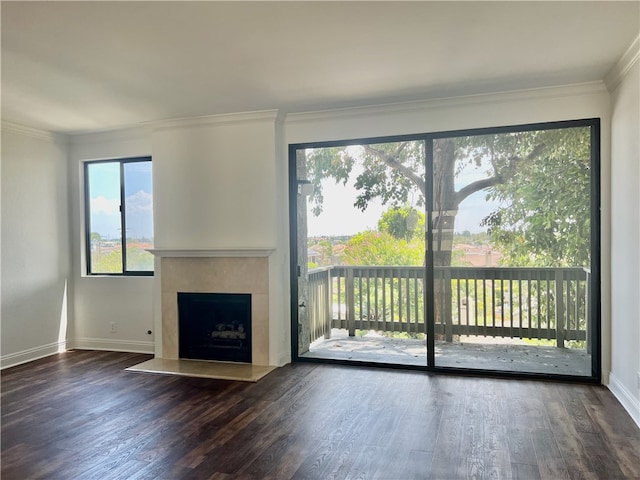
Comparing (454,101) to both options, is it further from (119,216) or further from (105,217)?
(105,217)

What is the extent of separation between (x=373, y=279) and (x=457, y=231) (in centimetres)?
93

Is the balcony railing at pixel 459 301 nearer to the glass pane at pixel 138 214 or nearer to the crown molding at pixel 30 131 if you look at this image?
the glass pane at pixel 138 214

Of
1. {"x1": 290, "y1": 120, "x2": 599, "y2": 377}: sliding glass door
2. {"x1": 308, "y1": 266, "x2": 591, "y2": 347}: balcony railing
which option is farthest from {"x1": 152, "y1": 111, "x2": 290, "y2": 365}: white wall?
{"x1": 308, "y1": 266, "x2": 591, "y2": 347}: balcony railing

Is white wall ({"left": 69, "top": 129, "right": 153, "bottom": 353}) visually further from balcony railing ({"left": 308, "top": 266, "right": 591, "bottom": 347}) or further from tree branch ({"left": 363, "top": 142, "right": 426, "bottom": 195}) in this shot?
tree branch ({"left": 363, "top": 142, "right": 426, "bottom": 195})

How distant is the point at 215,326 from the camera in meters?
4.66

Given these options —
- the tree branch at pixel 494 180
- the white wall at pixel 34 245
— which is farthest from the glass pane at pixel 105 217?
the tree branch at pixel 494 180

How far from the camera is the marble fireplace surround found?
174 inches

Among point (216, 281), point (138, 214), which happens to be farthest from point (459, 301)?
point (138, 214)

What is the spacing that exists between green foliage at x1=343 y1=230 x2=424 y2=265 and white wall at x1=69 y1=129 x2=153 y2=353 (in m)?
2.35

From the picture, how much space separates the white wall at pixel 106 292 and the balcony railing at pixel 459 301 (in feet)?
6.56

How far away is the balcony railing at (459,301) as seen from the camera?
3.81 m

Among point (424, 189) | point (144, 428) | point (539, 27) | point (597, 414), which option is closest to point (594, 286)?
point (597, 414)

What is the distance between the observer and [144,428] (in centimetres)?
295

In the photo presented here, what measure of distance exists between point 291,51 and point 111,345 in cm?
403
